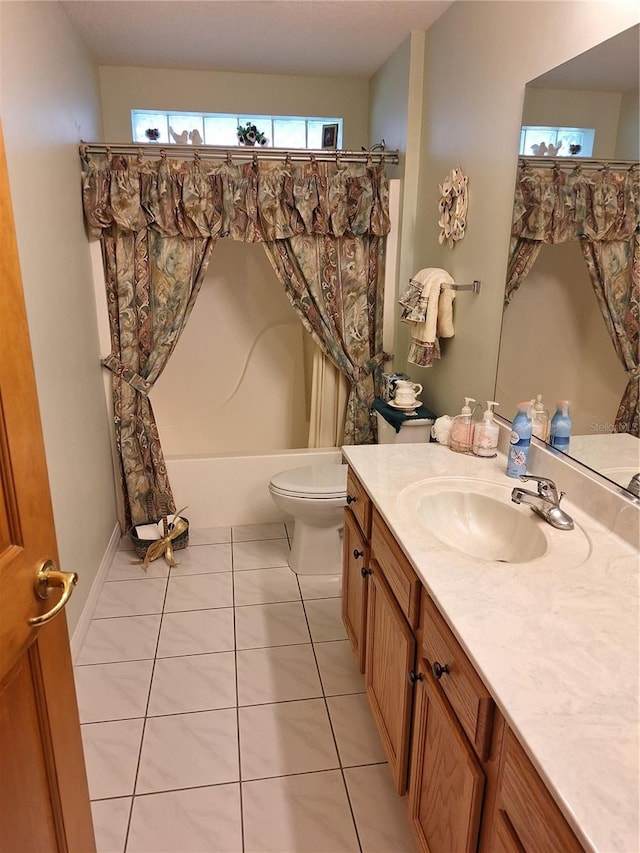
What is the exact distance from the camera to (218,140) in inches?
134

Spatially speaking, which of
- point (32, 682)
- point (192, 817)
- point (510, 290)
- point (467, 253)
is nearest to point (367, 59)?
point (467, 253)

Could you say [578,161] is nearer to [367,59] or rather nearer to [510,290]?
[510,290]

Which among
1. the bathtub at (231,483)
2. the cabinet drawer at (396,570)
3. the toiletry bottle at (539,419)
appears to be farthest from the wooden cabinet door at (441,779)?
the bathtub at (231,483)

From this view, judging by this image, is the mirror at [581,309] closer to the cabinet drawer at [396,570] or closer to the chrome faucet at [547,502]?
the chrome faucet at [547,502]

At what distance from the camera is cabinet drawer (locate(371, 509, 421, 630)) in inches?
53.1

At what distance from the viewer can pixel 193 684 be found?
2.10 meters

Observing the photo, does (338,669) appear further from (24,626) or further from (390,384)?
(24,626)

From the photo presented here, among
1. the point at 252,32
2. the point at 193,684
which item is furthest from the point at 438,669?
the point at 252,32

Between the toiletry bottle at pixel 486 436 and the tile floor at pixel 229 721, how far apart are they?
98 centimetres

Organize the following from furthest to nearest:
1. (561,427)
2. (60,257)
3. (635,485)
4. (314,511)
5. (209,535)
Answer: (209,535) → (314,511) → (60,257) → (561,427) → (635,485)

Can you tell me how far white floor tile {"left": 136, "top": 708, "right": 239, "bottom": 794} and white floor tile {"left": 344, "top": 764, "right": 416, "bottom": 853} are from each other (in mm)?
376

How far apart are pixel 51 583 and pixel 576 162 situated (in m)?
1.67

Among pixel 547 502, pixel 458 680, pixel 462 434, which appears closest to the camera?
pixel 458 680

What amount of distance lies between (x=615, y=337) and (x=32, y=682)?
150cm
